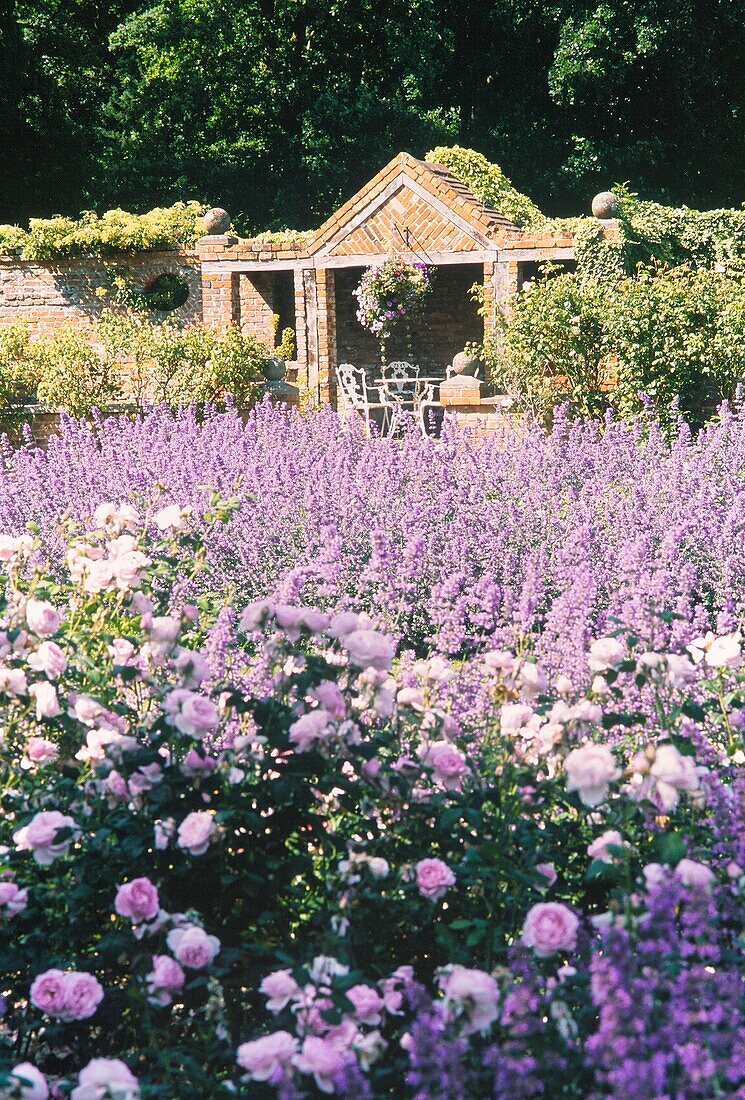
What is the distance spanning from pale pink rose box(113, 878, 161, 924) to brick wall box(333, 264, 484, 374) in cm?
1613

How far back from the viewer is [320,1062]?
5.10 feet

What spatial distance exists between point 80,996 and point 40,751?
72cm

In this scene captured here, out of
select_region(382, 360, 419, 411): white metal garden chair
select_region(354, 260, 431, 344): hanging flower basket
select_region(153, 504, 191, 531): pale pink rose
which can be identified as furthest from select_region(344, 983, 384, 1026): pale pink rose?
select_region(354, 260, 431, 344): hanging flower basket

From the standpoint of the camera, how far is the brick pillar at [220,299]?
1460 cm

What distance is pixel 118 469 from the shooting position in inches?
256

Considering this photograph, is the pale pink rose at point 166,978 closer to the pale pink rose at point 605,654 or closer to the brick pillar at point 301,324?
the pale pink rose at point 605,654

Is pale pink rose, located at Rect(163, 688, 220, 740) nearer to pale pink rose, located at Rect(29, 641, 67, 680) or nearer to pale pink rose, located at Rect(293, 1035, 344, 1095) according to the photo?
pale pink rose, located at Rect(29, 641, 67, 680)

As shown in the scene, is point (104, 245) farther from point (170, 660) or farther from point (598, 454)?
point (170, 660)

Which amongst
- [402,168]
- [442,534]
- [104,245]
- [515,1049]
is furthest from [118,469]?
[104,245]

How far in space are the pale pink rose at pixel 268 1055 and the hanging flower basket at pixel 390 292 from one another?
13.7 metres

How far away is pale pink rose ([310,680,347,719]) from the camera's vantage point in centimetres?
219

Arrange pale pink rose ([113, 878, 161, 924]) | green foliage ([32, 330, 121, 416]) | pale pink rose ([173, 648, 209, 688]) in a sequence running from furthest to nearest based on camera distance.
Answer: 1. green foliage ([32, 330, 121, 416])
2. pale pink rose ([173, 648, 209, 688])
3. pale pink rose ([113, 878, 161, 924])

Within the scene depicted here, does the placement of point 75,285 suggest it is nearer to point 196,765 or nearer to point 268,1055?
point 196,765

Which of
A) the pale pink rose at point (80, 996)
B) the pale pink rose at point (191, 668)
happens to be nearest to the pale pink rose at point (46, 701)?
the pale pink rose at point (191, 668)
